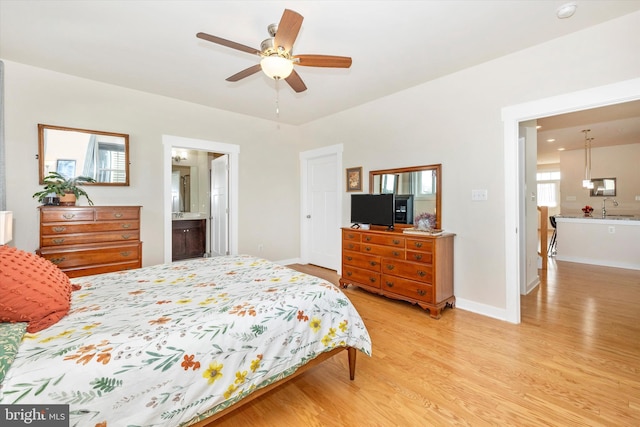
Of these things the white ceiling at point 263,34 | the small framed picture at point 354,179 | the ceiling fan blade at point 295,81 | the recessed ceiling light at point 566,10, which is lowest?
the small framed picture at point 354,179

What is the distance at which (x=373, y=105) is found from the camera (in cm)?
402

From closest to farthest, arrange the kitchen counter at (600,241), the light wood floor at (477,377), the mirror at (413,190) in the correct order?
the light wood floor at (477,377) → the mirror at (413,190) → the kitchen counter at (600,241)

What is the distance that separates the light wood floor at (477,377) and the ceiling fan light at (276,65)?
2.18 meters

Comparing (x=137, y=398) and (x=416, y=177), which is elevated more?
(x=416, y=177)

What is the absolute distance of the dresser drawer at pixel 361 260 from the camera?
Result: 3465mm

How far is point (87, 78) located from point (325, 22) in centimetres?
299

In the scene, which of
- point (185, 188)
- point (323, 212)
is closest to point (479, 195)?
point (323, 212)

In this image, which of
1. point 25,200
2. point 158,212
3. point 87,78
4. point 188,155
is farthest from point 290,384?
point 188,155

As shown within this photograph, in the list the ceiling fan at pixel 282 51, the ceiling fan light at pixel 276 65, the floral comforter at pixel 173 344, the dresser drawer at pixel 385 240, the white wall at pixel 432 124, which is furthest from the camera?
Answer: the dresser drawer at pixel 385 240

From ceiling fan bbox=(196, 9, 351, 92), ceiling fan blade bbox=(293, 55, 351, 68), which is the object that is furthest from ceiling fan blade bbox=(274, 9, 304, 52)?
ceiling fan blade bbox=(293, 55, 351, 68)

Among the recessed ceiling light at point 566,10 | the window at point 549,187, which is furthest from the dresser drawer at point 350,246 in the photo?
the window at point 549,187

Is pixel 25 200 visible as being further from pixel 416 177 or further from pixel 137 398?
pixel 416 177

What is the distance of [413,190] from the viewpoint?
3.56 m

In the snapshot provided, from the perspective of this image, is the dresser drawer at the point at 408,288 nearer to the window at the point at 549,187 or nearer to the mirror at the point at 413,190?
the mirror at the point at 413,190
